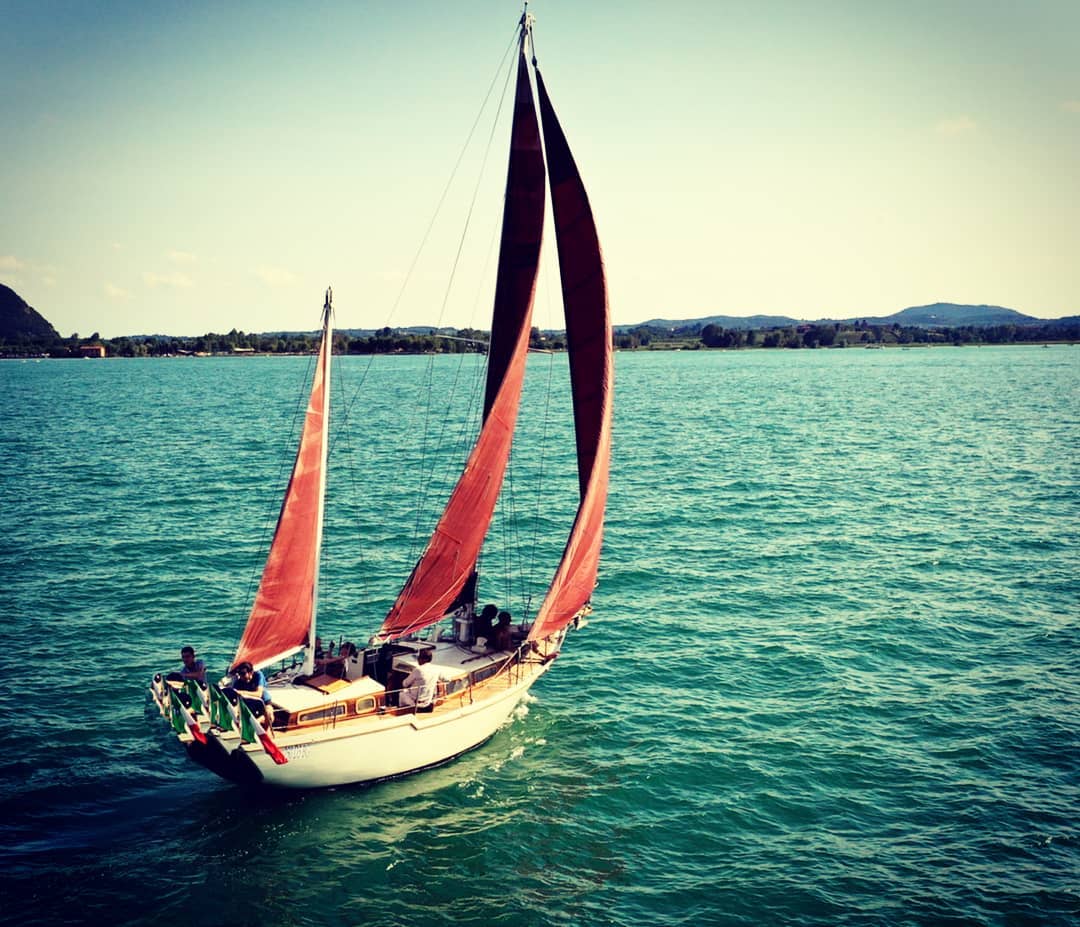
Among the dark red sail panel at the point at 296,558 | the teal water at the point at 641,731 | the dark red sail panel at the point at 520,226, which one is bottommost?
the teal water at the point at 641,731

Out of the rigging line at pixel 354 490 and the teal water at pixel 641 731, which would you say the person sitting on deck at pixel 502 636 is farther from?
the rigging line at pixel 354 490

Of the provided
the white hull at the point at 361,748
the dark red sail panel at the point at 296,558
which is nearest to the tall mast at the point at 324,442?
the dark red sail panel at the point at 296,558

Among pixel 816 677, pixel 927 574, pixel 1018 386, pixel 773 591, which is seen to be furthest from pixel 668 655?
pixel 1018 386

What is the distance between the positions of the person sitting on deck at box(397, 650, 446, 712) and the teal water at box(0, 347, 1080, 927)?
6.83 feet

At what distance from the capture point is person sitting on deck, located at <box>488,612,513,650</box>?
2517 cm

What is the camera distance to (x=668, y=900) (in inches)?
709

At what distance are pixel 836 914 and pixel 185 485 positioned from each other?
4657 centimetres

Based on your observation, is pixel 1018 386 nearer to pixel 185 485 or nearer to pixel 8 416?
pixel 185 485

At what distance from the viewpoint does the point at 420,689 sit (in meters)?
21.8

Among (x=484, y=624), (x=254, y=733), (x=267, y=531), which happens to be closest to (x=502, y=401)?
(x=484, y=624)

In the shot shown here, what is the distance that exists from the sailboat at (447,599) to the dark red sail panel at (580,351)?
0.13 ft

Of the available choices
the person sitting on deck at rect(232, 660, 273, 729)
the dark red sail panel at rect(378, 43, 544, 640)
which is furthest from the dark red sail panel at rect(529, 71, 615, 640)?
the person sitting on deck at rect(232, 660, 273, 729)

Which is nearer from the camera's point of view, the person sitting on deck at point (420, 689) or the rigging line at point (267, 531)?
the person sitting on deck at point (420, 689)

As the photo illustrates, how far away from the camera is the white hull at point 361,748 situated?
19328mm
